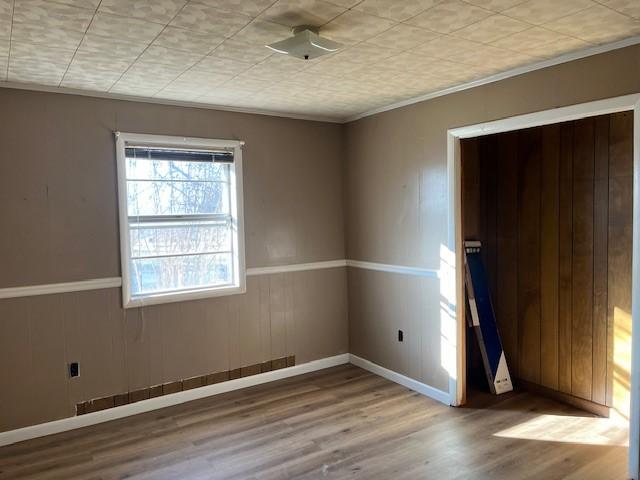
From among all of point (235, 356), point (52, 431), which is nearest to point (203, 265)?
point (235, 356)

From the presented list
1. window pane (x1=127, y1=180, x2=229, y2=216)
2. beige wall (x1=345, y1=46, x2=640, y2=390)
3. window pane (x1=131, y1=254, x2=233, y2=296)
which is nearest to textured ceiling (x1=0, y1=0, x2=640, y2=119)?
beige wall (x1=345, y1=46, x2=640, y2=390)

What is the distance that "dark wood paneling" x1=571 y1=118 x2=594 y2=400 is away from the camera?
3436 mm

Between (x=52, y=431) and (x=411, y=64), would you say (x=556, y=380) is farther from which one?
(x=52, y=431)

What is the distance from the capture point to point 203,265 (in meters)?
4.01

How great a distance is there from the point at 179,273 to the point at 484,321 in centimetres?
257

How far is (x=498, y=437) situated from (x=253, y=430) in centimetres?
165

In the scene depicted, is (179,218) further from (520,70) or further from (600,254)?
(600,254)

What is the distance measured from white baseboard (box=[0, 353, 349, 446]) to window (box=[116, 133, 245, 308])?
2.56 feet

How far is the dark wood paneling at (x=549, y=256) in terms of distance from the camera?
367 centimetres

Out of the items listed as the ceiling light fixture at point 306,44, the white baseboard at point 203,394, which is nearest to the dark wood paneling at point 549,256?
the white baseboard at point 203,394

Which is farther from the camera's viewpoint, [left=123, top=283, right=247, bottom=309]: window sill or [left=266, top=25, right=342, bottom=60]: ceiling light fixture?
[left=123, top=283, right=247, bottom=309]: window sill

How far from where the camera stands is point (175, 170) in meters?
3.85

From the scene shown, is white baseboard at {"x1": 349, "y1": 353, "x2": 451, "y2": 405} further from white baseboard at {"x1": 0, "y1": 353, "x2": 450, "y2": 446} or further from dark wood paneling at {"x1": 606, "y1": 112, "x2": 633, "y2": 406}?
dark wood paneling at {"x1": 606, "y1": 112, "x2": 633, "y2": 406}

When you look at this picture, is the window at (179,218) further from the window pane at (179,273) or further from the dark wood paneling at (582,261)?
the dark wood paneling at (582,261)
